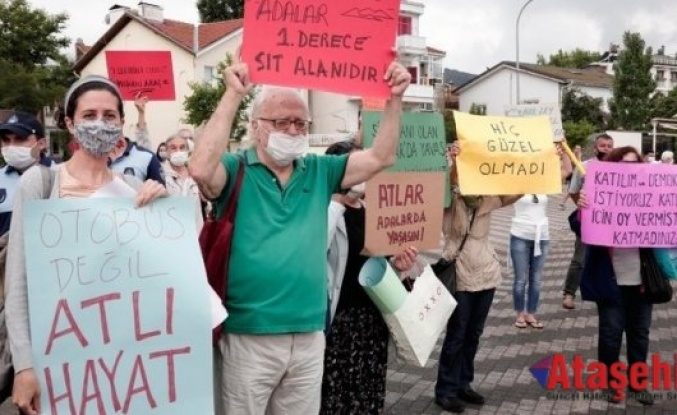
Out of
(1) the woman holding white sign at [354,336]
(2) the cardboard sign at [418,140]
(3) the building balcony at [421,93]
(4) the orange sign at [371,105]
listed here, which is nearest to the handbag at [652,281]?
(2) the cardboard sign at [418,140]

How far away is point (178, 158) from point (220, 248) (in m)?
4.59

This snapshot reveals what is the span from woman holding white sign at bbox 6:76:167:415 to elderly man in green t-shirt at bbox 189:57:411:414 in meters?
0.31

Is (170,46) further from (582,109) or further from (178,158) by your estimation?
(178,158)

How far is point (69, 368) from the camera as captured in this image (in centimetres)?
227

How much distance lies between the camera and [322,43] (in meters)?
2.72

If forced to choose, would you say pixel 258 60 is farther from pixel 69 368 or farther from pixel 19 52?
pixel 19 52

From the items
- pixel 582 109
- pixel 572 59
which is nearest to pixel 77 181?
pixel 582 109

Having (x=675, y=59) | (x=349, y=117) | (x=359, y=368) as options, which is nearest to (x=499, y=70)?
(x=349, y=117)

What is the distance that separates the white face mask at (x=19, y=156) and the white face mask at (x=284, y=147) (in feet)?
7.10

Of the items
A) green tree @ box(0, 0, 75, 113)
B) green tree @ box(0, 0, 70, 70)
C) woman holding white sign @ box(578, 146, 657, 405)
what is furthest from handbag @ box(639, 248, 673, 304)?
green tree @ box(0, 0, 70, 70)

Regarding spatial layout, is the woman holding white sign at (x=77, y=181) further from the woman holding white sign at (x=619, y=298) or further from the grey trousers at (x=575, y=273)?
the grey trousers at (x=575, y=273)

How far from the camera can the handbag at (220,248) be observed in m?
2.59

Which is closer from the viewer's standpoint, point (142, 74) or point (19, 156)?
point (19, 156)

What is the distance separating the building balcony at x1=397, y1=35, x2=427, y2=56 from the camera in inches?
1904
